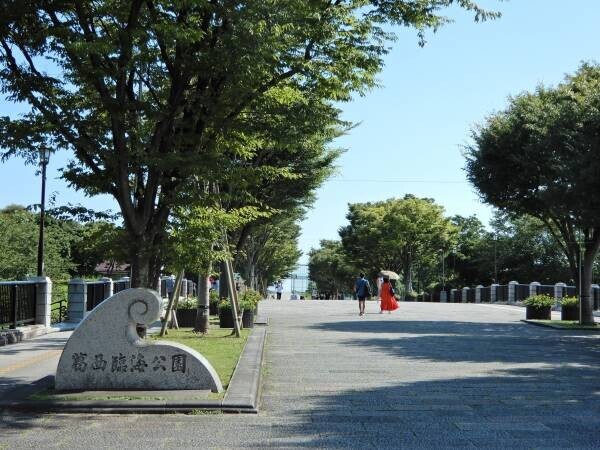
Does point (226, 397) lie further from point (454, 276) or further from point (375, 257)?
point (454, 276)

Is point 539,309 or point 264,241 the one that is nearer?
point 539,309

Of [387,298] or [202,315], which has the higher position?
[387,298]

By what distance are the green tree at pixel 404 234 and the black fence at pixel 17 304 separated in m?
40.0

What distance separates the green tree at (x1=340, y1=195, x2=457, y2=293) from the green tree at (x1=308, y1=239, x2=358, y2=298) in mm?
13831

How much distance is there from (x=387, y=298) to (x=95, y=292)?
37.7 feet

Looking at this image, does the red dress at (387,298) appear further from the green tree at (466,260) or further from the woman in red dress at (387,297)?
the green tree at (466,260)

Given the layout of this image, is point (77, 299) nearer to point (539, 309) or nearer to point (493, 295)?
point (539, 309)

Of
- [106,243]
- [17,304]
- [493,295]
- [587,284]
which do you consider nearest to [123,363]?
[106,243]

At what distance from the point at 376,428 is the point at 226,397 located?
200cm

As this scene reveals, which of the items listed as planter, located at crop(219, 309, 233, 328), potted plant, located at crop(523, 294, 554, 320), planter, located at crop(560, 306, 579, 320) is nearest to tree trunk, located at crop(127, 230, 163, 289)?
planter, located at crop(219, 309, 233, 328)

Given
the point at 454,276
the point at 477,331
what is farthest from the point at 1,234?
the point at 454,276

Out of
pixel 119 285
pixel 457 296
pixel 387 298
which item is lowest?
pixel 457 296

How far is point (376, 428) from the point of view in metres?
7.34

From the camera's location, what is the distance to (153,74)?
11297mm
